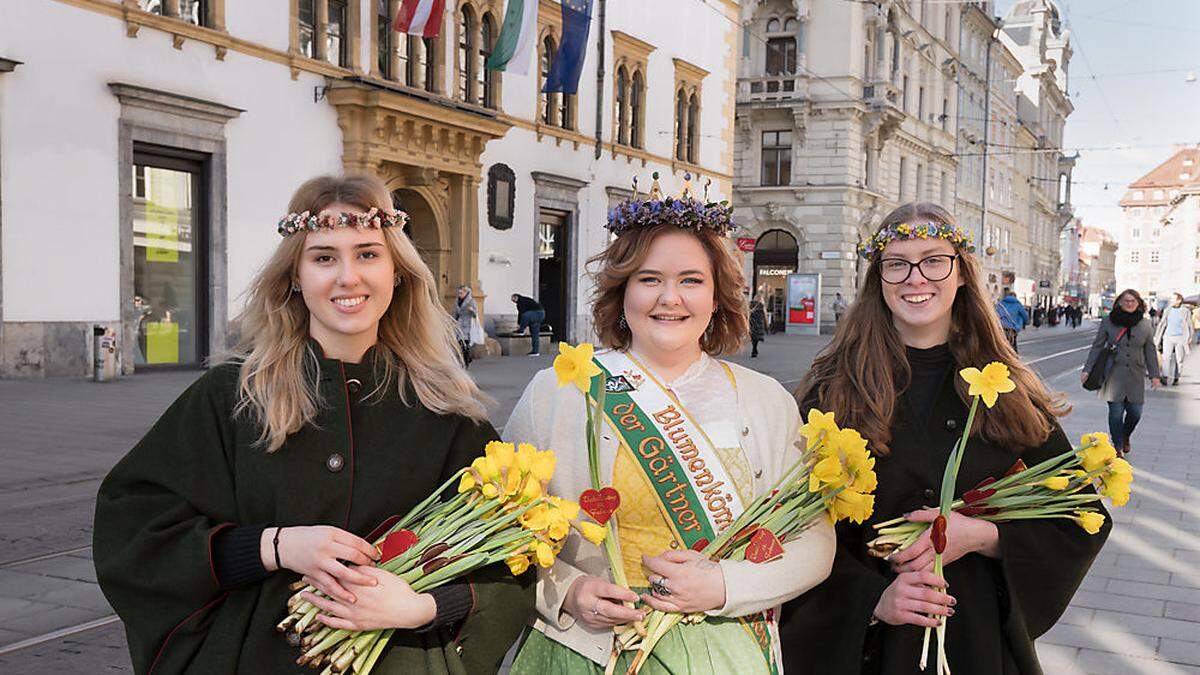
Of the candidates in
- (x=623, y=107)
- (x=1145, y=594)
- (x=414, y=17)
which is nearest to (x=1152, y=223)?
(x=623, y=107)

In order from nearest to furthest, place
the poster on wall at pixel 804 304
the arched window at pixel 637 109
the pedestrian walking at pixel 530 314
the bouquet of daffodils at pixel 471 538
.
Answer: the bouquet of daffodils at pixel 471 538, the pedestrian walking at pixel 530 314, the arched window at pixel 637 109, the poster on wall at pixel 804 304

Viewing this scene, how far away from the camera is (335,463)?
7.52 ft

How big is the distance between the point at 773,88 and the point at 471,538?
133ft

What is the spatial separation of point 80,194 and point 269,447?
14.1 m

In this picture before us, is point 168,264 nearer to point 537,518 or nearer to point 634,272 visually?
point 634,272

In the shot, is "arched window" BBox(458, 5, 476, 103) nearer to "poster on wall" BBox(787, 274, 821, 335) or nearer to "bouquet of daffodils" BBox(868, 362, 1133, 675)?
"poster on wall" BBox(787, 274, 821, 335)

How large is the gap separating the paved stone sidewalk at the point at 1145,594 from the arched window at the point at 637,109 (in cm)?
1943

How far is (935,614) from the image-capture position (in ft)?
8.18

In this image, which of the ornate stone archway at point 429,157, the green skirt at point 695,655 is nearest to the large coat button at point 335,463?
the green skirt at point 695,655

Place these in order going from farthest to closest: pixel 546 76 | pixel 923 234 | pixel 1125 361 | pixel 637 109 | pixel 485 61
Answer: pixel 637 109
pixel 546 76
pixel 485 61
pixel 1125 361
pixel 923 234

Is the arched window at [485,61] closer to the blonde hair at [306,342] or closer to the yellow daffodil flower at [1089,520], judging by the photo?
the blonde hair at [306,342]

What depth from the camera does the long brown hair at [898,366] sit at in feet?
9.26

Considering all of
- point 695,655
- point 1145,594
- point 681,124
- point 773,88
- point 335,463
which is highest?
point 773,88

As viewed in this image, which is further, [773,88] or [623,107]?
[773,88]
